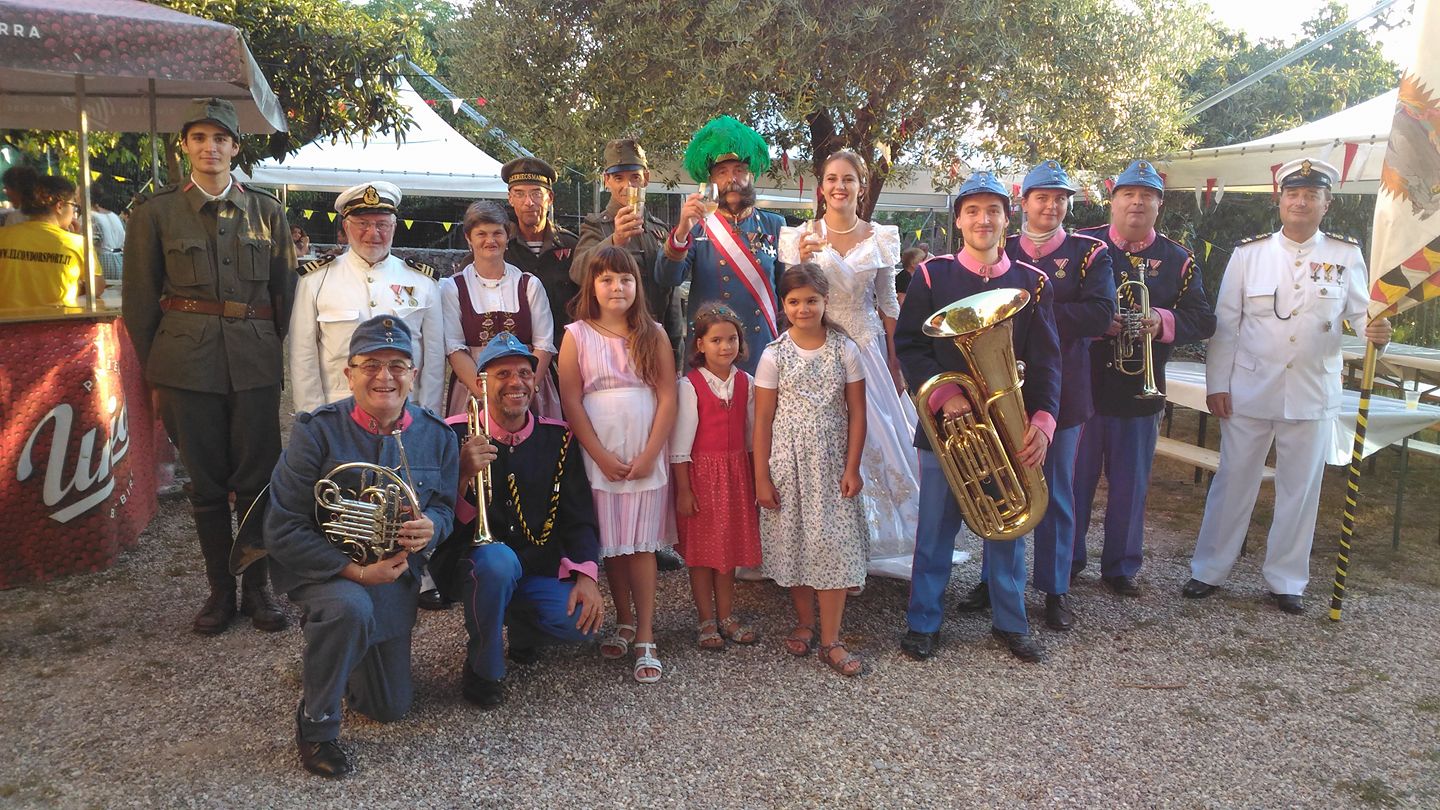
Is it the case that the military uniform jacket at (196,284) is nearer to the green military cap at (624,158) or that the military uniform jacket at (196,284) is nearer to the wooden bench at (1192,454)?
the green military cap at (624,158)

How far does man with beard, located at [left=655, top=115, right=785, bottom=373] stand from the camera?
14.5 ft

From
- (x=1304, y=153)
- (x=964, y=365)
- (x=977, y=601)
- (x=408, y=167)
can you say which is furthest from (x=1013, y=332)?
(x=408, y=167)

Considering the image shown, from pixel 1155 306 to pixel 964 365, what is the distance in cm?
163

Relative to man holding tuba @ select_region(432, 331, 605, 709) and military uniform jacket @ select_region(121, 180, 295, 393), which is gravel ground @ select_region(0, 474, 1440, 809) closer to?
man holding tuba @ select_region(432, 331, 605, 709)

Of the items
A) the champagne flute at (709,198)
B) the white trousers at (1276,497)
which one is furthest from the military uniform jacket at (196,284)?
the white trousers at (1276,497)

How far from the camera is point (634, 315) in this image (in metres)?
3.90

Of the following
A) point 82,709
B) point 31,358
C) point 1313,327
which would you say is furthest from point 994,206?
point 31,358

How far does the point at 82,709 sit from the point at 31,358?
2.05 m

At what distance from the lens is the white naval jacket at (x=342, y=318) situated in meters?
3.99

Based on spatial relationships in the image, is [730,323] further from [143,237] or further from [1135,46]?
[1135,46]

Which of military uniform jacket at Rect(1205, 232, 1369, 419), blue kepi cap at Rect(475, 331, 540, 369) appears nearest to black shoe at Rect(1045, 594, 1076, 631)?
military uniform jacket at Rect(1205, 232, 1369, 419)

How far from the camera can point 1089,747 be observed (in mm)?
3246

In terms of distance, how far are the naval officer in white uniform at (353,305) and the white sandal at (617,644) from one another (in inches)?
49.2

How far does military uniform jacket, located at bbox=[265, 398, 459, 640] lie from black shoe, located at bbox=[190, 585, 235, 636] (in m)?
1.24
